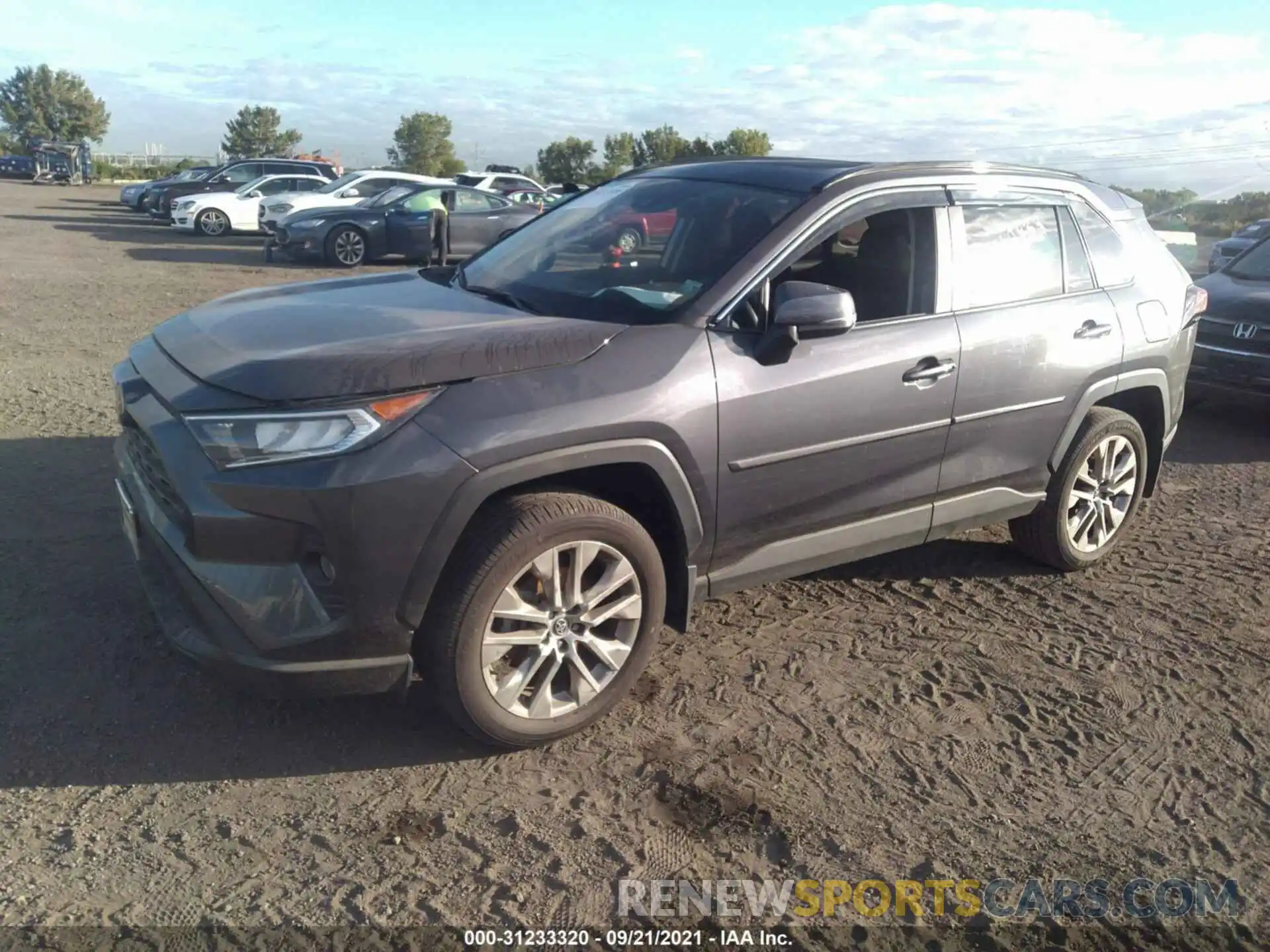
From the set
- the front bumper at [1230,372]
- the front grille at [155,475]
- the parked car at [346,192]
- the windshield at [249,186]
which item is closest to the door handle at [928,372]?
the front grille at [155,475]

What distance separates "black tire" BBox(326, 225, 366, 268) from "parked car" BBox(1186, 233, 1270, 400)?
42.0 ft

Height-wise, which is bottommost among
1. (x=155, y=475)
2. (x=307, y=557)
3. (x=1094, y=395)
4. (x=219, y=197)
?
(x=307, y=557)

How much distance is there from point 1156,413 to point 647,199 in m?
2.80

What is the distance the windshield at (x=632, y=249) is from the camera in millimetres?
3820

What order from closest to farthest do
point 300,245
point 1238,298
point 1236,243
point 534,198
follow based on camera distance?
point 1238,298, point 300,245, point 1236,243, point 534,198

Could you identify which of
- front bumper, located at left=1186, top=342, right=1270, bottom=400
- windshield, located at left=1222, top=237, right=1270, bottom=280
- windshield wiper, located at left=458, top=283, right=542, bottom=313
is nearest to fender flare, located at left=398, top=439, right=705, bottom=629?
windshield wiper, located at left=458, top=283, right=542, bottom=313

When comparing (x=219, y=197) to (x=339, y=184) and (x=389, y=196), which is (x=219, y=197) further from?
(x=389, y=196)

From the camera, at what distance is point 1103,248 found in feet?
16.2

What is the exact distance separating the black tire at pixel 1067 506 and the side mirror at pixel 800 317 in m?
1.77

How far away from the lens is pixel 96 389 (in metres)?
7.40

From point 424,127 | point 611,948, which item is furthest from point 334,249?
point 424,127

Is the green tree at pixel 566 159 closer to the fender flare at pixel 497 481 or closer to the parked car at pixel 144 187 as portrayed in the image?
the parked car at pixel 144 187

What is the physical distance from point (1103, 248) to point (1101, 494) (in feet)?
3.88

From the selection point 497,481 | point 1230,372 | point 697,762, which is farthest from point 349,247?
point 697,762
